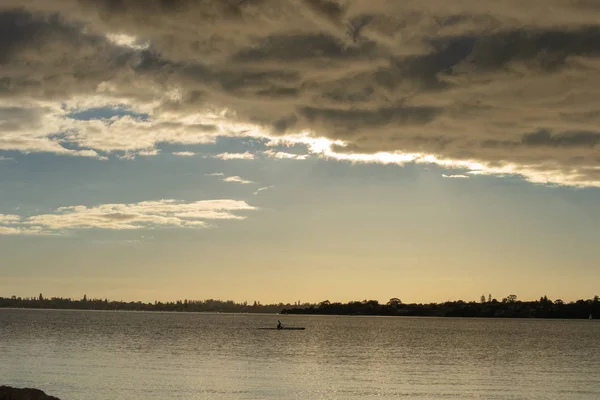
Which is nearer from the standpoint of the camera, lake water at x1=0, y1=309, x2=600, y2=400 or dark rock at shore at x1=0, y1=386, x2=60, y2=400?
dark rock at shore at x1=0, y1=386, x2=60, y2=400

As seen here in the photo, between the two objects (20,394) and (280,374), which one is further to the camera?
(280,374)

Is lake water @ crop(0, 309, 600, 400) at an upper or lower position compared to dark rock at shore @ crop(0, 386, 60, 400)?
lower

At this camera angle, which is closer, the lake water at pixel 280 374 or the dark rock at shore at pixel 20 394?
the dark rock at shore at pixel 20 394

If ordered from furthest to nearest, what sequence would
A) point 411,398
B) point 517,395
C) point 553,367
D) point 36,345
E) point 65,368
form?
point 36,345, point 553,367, point 65,368, point 517,395, point 411,398

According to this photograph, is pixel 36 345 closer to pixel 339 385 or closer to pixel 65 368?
pixel 65 368

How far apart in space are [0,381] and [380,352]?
66.3 m

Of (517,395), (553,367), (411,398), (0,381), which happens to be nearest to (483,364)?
(553,367)

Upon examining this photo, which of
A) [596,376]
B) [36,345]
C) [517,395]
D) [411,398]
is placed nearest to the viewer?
[411,398]

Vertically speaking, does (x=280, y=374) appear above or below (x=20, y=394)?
below

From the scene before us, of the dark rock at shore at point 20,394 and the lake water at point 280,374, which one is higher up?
the dark rock at shore at point 20,394

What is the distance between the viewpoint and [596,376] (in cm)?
7950

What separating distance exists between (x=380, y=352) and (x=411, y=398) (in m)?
58.1

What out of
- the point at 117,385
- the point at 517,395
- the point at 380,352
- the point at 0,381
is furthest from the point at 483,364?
the point at 0,381

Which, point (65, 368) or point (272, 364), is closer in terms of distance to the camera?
point (65, 368)
